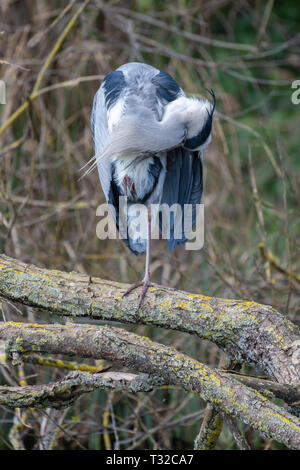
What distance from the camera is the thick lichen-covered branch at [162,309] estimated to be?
1.62m

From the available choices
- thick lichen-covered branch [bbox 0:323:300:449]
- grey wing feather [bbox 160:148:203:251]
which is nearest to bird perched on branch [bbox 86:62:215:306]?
grey wing feather [bbox 160:148:203:251]

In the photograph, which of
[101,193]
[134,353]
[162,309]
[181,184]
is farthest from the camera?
[101,193]

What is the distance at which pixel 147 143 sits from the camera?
7.66 feet

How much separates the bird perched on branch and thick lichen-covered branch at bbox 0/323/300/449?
0.61 metres

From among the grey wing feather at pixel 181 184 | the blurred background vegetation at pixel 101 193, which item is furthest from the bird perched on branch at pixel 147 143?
the blurred background vegetation at pixel 101 193

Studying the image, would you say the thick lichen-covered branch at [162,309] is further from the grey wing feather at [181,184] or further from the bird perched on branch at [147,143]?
the grey wing feather at [181,184]

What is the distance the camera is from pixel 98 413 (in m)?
2.89

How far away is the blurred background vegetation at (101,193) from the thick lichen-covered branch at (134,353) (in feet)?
2.73

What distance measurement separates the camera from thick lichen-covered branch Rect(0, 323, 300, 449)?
1.46 metres

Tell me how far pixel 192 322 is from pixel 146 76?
1394 millimetres

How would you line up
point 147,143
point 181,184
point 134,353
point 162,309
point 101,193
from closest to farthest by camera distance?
point 134,353
point 162,309
point 147,143
point 181,184
point 101,193

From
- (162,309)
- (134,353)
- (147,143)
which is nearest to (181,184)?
(147,143)

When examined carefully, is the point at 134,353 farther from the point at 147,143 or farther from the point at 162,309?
the point at 147,143

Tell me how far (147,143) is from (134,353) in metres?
1.09
